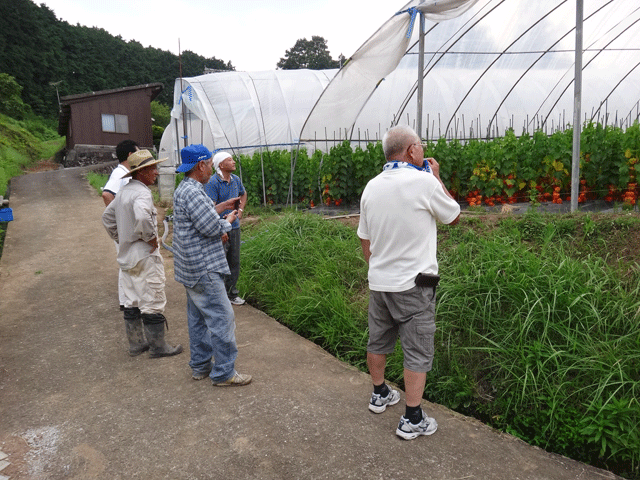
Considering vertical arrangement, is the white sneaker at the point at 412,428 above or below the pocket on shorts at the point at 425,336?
below

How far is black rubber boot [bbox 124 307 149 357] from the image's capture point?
13.3 ft

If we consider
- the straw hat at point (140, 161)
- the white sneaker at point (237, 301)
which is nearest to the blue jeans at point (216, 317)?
the straw hat at point (140, 161)

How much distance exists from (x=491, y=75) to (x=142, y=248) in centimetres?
916

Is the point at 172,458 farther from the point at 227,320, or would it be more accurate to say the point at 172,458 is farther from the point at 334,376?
the point at 334,376

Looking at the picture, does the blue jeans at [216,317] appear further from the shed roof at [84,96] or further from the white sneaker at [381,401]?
the shed roof at [84,96]

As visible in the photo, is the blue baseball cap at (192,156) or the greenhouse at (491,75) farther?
the greenhouse at (491,75)

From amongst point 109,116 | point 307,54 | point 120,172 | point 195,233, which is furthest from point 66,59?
point 195,233

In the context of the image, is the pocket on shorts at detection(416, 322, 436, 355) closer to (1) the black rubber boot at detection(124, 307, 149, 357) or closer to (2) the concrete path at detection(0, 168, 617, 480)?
(2) the concrete path at detection(0, 168, 617, 480)

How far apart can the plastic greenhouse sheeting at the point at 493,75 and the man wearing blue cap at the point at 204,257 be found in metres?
4.21

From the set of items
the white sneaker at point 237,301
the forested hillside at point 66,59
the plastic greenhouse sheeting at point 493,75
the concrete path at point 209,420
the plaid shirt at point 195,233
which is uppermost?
the forested hillside at point 66,59

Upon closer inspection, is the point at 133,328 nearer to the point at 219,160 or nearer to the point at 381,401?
the point at 219,160

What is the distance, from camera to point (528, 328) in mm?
3168

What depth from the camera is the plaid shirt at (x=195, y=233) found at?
3.27 meters

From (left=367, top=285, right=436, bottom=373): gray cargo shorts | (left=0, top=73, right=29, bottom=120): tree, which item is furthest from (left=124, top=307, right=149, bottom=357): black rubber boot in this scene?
(left=0, top=73, right=29, bottom=120): tree
